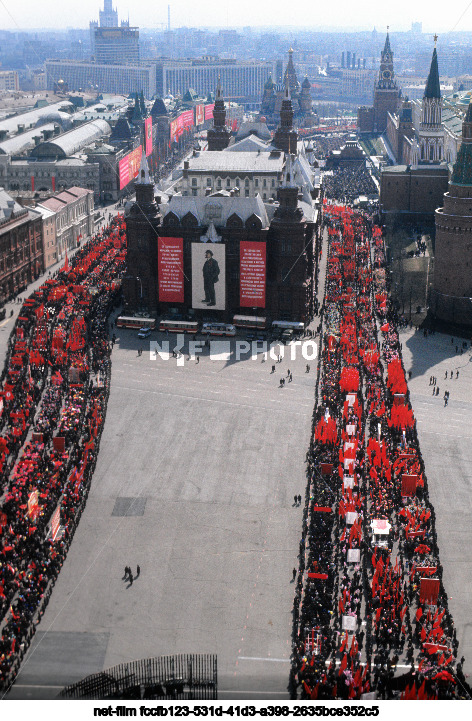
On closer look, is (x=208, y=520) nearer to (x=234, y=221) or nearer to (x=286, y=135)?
(x=234, y=221)

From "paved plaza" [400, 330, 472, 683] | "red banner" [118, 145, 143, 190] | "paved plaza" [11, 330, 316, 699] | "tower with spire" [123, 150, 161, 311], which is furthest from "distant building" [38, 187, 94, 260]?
"paved plaza" [400, 330, 472, 683]

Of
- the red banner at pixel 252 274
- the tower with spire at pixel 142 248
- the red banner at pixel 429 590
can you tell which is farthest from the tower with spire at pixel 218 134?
the red banner at pixel 429 590

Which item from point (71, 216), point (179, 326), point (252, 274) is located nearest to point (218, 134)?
point (71, 216)

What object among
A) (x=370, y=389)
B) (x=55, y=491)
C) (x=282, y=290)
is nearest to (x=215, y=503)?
(x=55, y=491)

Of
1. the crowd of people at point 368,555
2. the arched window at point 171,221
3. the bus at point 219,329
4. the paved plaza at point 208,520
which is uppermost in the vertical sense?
the arched window at point 171,221

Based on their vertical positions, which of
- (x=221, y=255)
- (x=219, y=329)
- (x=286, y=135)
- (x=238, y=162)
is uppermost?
(x=286, y=135)

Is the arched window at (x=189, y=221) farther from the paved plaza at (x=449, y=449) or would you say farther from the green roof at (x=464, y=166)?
the green roof at (x=464, y=166)

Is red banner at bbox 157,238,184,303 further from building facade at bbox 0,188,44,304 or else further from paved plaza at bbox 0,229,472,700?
building facade at bbox 0,188,44,304
